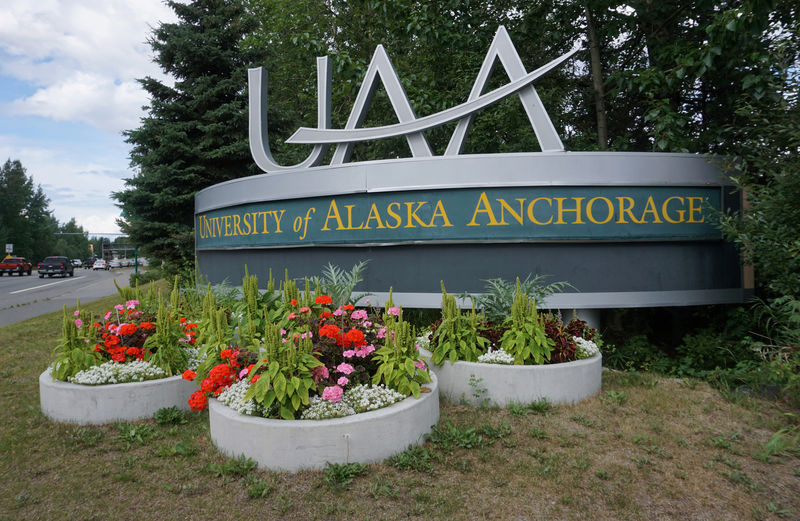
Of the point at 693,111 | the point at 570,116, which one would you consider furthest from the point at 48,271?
the point at 693,111

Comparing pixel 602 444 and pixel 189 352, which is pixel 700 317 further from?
pixel 189 352

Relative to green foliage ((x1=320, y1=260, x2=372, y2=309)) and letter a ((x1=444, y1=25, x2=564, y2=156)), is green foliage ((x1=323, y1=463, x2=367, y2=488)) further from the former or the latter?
letter a ((x1=444, y1=25, x2=564, y2=156))

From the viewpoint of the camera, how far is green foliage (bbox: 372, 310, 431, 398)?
434cm

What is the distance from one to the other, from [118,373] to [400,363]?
9.67 ft

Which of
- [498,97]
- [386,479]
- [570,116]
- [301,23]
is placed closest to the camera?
[386,479]

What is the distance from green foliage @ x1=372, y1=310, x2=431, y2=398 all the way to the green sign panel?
3.21m

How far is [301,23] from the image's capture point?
811 inches

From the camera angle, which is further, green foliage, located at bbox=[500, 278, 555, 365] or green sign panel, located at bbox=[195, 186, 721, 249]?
green sign panel, located at bbox=[195, 186, 721, 249]

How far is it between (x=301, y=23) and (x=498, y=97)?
15601mm

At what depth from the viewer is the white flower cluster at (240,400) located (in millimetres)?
4082

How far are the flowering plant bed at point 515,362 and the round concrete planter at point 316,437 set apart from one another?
1.20 metres

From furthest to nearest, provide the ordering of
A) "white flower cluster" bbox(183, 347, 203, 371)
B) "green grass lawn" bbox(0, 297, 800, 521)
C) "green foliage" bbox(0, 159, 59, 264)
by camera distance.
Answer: "green foliage" bbox(0, 159, 59, 264) → "white flower cluster" bbox(183, 347, 203, 371) → "green grass lawn" bbox(0, 297, 800, 521)

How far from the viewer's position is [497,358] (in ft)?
17.5

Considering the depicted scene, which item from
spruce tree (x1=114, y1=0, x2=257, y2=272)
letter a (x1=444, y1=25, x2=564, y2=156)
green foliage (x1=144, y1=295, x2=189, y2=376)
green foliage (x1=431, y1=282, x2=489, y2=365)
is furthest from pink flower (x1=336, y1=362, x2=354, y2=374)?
spruce tree (x1=114, y1=0, x2=257, y2=272)
